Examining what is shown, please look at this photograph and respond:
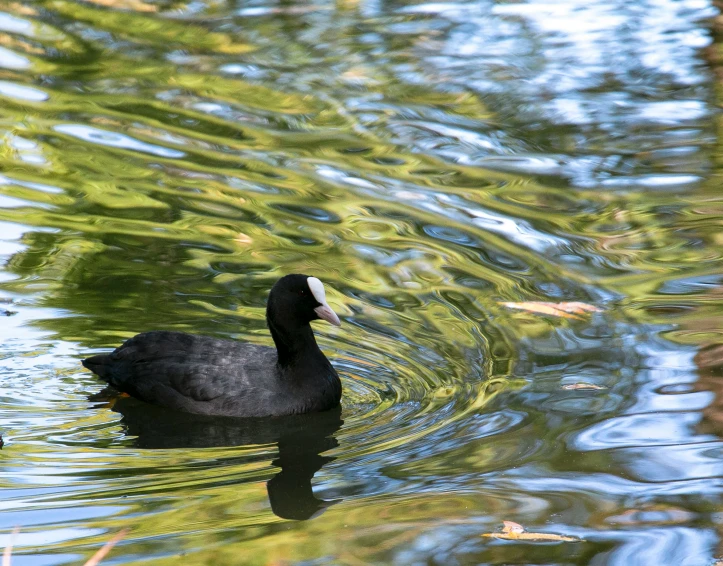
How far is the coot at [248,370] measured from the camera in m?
6.32

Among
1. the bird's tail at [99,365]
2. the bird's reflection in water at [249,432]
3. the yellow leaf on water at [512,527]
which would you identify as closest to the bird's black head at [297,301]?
the bird's reflection in water at [249,432]

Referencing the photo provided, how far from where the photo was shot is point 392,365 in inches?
263

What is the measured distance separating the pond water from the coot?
0.45 feet

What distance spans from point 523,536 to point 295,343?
2202 mm

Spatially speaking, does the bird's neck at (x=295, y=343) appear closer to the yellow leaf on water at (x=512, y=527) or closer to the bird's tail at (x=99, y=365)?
the bird's tail at (x=99, y=365)

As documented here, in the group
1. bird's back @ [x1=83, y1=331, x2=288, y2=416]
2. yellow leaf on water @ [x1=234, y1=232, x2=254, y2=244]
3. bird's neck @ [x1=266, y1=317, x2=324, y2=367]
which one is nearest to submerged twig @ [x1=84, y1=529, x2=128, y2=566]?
bird's back @ [x1=83, y1=331, x2=288, y2=416]

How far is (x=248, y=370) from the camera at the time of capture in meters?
6.44

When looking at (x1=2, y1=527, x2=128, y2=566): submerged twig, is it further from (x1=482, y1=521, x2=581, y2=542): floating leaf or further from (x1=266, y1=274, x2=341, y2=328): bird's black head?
(x1=266, y1=274, x2=341, y2=328): bird's black head

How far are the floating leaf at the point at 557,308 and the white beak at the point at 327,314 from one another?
152 centimetres

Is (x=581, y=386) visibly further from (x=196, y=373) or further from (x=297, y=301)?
(x=196, y=373)

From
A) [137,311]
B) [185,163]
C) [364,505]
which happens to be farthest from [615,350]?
[185,163]

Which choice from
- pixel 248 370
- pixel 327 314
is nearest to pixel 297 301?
pixel 327 314

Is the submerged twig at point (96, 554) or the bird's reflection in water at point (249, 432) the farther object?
the bird's reflection in water at point (249, 432)

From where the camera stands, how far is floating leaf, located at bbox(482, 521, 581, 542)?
4500mm
